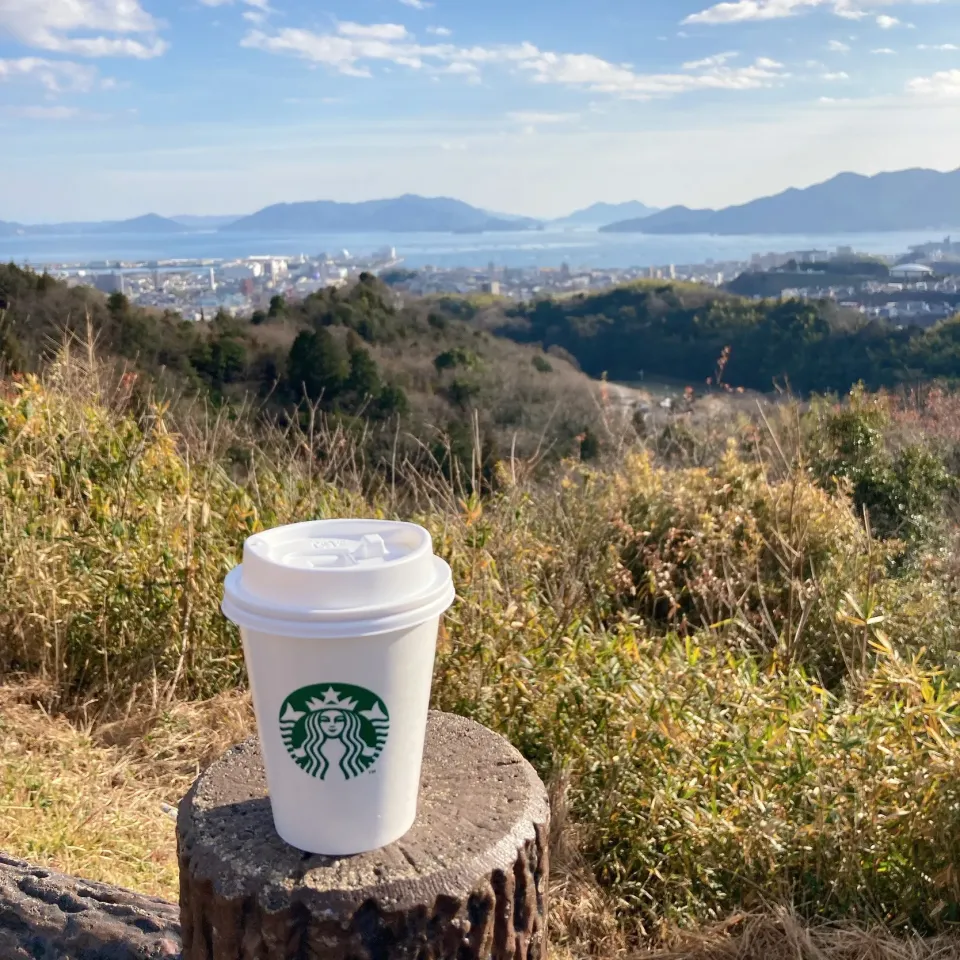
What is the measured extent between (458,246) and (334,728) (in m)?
67.7

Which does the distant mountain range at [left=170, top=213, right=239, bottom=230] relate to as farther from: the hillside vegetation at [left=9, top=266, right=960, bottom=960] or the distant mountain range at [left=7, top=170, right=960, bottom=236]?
the hillside vegetation at [left=9, top=266, right=960, bottom=960]

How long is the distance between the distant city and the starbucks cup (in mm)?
10568

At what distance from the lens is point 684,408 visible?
8398mm

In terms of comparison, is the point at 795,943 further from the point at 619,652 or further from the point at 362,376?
the point at 362,376

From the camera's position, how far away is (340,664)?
43.1 inches

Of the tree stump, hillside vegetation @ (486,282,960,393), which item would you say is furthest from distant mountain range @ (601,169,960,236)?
the tree stump

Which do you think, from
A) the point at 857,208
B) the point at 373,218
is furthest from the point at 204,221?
the point at 857,208

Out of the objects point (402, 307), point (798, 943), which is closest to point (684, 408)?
point (798, 943)

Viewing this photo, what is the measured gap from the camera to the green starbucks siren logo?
111 centimetres

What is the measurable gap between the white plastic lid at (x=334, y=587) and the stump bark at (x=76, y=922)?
36.8 inches

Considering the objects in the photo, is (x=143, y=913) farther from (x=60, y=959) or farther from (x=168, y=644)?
(x=168, y=644)

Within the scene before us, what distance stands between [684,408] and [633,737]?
21.3ft

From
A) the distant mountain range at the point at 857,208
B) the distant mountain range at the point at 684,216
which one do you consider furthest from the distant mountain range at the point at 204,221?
the distant mountain range at the point at 857,208

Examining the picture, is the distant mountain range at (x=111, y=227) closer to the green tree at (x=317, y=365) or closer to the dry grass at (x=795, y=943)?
the green tree at (x=317, y=365)
